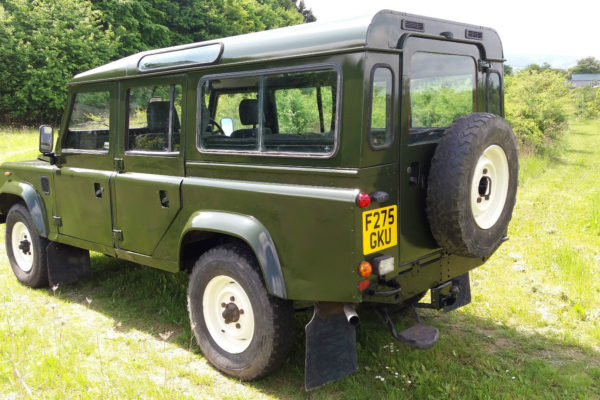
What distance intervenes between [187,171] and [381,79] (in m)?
1.55

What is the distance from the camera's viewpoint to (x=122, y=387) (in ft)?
10.9

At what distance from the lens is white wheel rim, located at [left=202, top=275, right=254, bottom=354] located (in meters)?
3.36

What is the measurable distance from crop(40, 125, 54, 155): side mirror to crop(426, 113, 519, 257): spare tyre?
338cm

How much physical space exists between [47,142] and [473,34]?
3657 mm

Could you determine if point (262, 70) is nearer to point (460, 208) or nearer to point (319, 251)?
point (319, 251)

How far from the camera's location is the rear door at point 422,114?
3002 mm

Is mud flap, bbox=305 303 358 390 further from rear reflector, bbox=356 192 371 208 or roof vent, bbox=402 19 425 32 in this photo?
roof vent, bbox=402 19 425 32

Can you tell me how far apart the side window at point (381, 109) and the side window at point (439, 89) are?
26cm

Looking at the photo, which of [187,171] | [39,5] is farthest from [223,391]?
A: [39,5]

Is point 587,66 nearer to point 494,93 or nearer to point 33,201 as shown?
point 494,93

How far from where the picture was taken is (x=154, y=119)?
3906mm

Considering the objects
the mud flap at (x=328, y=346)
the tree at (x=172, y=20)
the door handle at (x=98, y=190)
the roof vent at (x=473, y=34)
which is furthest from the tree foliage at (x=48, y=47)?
the mud flap at (x=328, y=346)

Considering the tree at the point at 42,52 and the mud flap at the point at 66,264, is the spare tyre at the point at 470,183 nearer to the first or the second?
the mud flap at the point at 66,264

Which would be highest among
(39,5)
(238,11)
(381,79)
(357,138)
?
(238,11)
